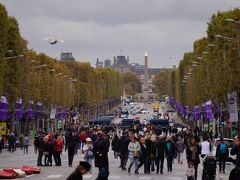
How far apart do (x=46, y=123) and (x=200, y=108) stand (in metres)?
41.3

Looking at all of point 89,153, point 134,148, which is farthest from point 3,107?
point 134,148

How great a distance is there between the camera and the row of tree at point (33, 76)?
84000 millimetres

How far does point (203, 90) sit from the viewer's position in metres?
106

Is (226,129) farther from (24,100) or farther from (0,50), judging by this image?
(0,50)

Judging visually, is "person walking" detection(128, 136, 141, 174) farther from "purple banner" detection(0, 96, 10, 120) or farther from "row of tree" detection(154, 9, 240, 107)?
"purple banner" detection(0, 96, 10, 120)

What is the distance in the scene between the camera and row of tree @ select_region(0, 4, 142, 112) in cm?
8400

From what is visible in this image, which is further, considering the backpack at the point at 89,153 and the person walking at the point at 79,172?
the backpack at the point at 89,153

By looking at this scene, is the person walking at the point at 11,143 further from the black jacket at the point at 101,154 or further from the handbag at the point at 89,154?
the black jacket at the point at 101,154

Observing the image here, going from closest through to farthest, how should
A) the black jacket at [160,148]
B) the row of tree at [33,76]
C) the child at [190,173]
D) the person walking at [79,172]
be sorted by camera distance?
the person walking at [79,172] < the child at [190,173] < the black jacket at [160,148] < the row of tree at [33,76]

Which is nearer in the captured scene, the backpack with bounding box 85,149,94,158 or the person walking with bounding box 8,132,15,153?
the backpack with bounding box 85,149,94,158

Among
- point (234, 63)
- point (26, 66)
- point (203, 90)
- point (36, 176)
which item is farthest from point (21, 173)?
point (203, 90)

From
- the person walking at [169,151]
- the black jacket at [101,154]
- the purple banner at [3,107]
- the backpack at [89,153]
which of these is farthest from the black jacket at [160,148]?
the purple banner at [3,107]

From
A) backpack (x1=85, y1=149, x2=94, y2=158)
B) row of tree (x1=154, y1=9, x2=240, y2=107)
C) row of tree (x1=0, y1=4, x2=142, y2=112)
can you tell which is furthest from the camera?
row of tree (x1=0, y1=4, x2=142, y2=112)

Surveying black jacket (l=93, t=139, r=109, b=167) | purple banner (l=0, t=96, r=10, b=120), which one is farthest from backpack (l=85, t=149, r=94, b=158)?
purple banner (l=0, t=96, r=10, b=120)
